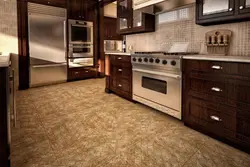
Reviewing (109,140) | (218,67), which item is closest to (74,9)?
(109,140)

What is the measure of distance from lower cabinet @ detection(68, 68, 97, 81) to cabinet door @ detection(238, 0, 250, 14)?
4.41 metres

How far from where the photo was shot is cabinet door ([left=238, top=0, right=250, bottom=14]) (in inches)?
74.5

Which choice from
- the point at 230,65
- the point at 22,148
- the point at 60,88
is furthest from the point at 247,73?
the point at 60,88

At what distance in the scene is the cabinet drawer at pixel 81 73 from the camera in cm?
→ 540

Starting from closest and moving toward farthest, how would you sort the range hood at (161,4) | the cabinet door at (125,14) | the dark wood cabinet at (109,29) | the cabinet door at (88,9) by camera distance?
1. the range hood at (161,4)
2. the cabinet door at (125,14)
3. the cabinet door at (88,9)
4. the dark wood cabinet at (109,29)

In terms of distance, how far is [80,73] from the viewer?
5.62 metres

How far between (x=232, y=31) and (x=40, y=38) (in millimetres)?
4162

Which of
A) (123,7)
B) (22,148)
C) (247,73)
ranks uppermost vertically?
(123,7)

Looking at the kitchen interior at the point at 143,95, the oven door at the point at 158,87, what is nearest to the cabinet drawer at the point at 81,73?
the kitchen interior at the point at 143,95

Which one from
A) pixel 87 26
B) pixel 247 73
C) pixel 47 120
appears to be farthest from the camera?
pixel 87 26

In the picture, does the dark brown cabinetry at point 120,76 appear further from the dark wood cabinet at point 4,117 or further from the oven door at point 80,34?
the dark wood cabinet at point 4,117

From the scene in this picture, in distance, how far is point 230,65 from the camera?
1741 millimetres

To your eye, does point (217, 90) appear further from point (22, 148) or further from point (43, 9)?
point (43, 9)

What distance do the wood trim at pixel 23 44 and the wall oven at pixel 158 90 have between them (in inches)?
114
